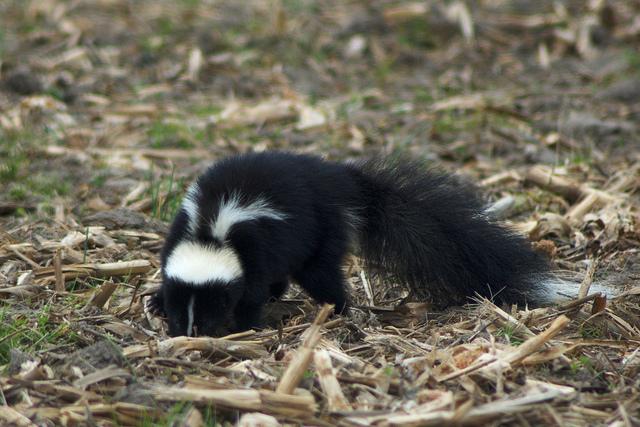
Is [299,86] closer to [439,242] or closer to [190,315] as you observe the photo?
[439,242]

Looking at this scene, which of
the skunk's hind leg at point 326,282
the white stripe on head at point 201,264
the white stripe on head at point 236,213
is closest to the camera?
the white stripe on head at point 201,264

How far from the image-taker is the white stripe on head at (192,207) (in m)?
5.74

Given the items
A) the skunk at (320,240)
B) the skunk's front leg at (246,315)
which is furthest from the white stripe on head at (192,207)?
the skunk's front leg at (246,315)

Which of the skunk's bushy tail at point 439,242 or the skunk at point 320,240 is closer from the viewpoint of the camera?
the skunk at point 320,240

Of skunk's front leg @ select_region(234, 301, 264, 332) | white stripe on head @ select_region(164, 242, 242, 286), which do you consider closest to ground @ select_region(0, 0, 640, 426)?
skunk's front leg @ select_region(234, 301, 264, 332)

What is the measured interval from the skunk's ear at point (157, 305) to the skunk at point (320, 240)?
0.01 metres

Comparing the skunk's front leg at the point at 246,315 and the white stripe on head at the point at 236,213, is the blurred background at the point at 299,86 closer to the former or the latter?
the white stripe on head at the point at 236,213

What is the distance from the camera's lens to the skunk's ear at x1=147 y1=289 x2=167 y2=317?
577 cm

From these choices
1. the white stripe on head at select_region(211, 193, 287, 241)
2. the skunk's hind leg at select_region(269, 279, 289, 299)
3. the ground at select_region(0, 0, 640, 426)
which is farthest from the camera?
the skunk's hind leg at select_region(269, 279, 289, 299)

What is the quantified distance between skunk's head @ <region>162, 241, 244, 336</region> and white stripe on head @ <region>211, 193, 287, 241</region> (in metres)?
0.12

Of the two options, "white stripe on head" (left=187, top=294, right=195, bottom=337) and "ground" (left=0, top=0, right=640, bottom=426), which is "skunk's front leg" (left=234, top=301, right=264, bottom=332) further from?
"white stripe on head" (left=187, top=294, right=195, bottom=337)

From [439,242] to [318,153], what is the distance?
10.2 feet

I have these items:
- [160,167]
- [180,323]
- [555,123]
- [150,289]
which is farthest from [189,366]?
[555,123]

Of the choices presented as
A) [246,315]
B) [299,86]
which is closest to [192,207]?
[246,315]
